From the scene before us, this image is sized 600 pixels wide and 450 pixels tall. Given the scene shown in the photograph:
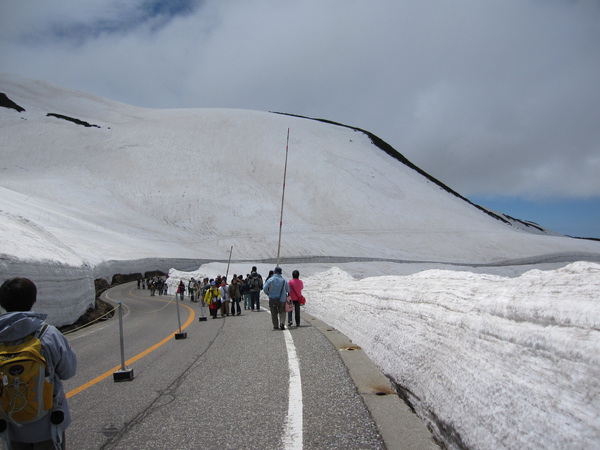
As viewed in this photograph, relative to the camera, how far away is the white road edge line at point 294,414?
151 inches

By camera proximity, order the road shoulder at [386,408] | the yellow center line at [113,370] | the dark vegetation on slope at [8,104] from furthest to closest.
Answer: the dark vegetation on slope at [8,104], the yellow center line at [113,370], the road shoulder at [386,408]

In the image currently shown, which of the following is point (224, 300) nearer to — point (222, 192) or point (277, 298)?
point (277, 298)

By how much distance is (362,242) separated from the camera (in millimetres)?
67750

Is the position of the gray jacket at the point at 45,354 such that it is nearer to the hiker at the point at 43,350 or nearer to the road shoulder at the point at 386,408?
the hiker at the point at 43,350

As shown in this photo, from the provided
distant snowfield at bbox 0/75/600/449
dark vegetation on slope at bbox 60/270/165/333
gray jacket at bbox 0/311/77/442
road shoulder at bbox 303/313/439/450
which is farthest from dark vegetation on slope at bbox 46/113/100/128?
gray jacket at bbox 0/311/77/442

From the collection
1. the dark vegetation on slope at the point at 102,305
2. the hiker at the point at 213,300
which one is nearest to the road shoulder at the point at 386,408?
the dark vegetation on slope at the point at 102,305

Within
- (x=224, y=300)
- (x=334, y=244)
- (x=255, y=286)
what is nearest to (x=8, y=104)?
(x=334, y=244)

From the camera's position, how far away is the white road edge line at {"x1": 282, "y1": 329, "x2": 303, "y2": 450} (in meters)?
3.84

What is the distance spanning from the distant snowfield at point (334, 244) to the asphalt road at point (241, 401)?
474 millimetres

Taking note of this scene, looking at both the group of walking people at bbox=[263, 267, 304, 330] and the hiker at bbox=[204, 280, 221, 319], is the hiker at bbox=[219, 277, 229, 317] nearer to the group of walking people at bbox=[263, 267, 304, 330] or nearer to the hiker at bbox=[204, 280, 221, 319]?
the hiker at bbox=[204, 280, 221, 319]

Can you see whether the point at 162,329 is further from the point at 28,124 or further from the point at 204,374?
the point at 28,124

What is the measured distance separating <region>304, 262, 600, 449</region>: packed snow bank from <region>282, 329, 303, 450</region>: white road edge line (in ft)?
3.76

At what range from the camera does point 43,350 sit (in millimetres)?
3008

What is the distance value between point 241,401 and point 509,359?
299 centimetres
